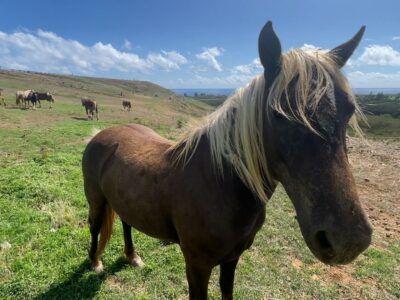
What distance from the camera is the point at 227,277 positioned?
10.6ft

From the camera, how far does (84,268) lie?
4.28 m

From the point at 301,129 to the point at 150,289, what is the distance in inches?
123

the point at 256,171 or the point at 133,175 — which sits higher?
the point at 256,171

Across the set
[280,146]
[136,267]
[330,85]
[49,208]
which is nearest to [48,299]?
[136,267]

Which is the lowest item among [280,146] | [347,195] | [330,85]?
[347,195]

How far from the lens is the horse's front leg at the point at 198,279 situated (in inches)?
101

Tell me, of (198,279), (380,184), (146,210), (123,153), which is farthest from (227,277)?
(380,184)

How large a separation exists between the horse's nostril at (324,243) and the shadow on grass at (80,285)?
10.2 ft

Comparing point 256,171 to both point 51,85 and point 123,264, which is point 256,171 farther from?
point 51,85

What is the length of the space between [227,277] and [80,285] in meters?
1.93

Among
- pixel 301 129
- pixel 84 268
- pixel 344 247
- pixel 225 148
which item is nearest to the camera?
pixel 344 247

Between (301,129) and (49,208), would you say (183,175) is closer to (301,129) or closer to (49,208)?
(301,129)

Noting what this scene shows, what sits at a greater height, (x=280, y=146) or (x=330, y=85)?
(x=330, y=85)

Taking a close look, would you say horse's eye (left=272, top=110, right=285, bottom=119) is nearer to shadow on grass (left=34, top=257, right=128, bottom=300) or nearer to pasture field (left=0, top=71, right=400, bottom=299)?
pasture field (left=0, top=71, right=400, bottom=299)
